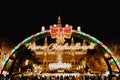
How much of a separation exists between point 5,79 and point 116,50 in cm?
767

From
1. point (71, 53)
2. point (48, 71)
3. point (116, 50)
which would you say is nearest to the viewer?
point (116, 50)

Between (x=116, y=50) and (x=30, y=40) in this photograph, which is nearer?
(x=30, y=40)

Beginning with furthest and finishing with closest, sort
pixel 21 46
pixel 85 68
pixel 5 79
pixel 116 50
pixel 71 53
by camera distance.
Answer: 1. pixel 85 68
2. pixel 71 53
3. pixel 116 50
4. pixel 5 79
5. pixel 21 46

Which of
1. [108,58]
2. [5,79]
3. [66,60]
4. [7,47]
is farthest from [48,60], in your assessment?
[108,58]

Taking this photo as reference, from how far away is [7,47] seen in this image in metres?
22.8

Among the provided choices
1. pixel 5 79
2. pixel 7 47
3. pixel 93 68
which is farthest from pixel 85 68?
pixel 5 79

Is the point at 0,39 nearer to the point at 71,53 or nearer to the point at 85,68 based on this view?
the point at 71,53

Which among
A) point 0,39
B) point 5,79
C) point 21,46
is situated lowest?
point 5,79

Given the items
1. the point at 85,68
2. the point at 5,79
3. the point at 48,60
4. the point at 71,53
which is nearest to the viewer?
the point at 5,79

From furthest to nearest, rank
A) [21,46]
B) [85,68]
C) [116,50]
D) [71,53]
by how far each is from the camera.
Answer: [85,68]
[71,53]
[116,50]
[21,46]

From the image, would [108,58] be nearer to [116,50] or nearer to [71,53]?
[116,50]

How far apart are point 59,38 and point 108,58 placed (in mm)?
2557

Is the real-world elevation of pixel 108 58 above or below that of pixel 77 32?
below

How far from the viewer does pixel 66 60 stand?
2725cm
